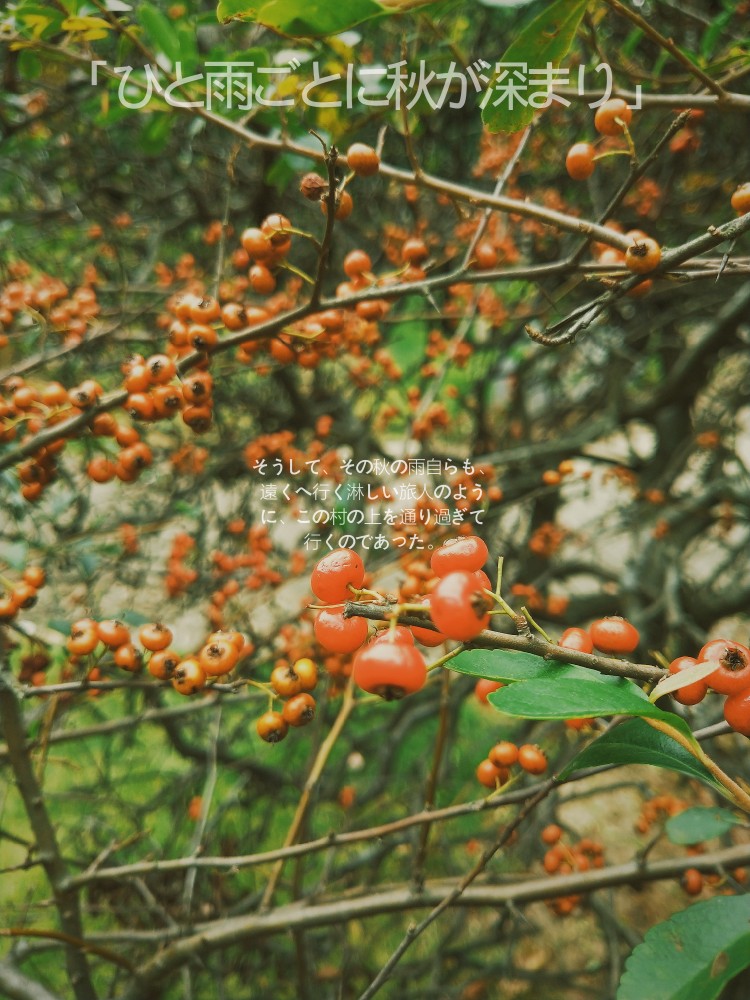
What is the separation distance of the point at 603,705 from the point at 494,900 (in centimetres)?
124

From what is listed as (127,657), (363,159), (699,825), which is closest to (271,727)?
(127,657)

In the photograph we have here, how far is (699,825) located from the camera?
149 centimetres

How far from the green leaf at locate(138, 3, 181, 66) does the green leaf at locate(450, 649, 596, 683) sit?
198 centimetres

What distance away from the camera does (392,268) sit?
4289mm

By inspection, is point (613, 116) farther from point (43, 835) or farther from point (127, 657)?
point (43, 835)

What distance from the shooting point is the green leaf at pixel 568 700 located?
737 mm

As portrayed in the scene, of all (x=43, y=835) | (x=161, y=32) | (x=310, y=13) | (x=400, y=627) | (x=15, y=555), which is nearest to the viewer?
(x=400, y=627)

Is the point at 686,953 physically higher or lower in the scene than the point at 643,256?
lower

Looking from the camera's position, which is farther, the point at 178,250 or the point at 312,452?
the point at 178,250

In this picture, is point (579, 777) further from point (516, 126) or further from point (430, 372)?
point (430, 372)

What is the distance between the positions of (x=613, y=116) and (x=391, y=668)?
→ 1.40 m

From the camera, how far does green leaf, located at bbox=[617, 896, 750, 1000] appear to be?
0.87m

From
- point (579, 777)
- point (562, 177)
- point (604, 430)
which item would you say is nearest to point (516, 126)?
point (579, 777)

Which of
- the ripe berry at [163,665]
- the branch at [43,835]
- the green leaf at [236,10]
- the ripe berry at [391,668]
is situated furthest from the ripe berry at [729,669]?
the branch at [43,835]
